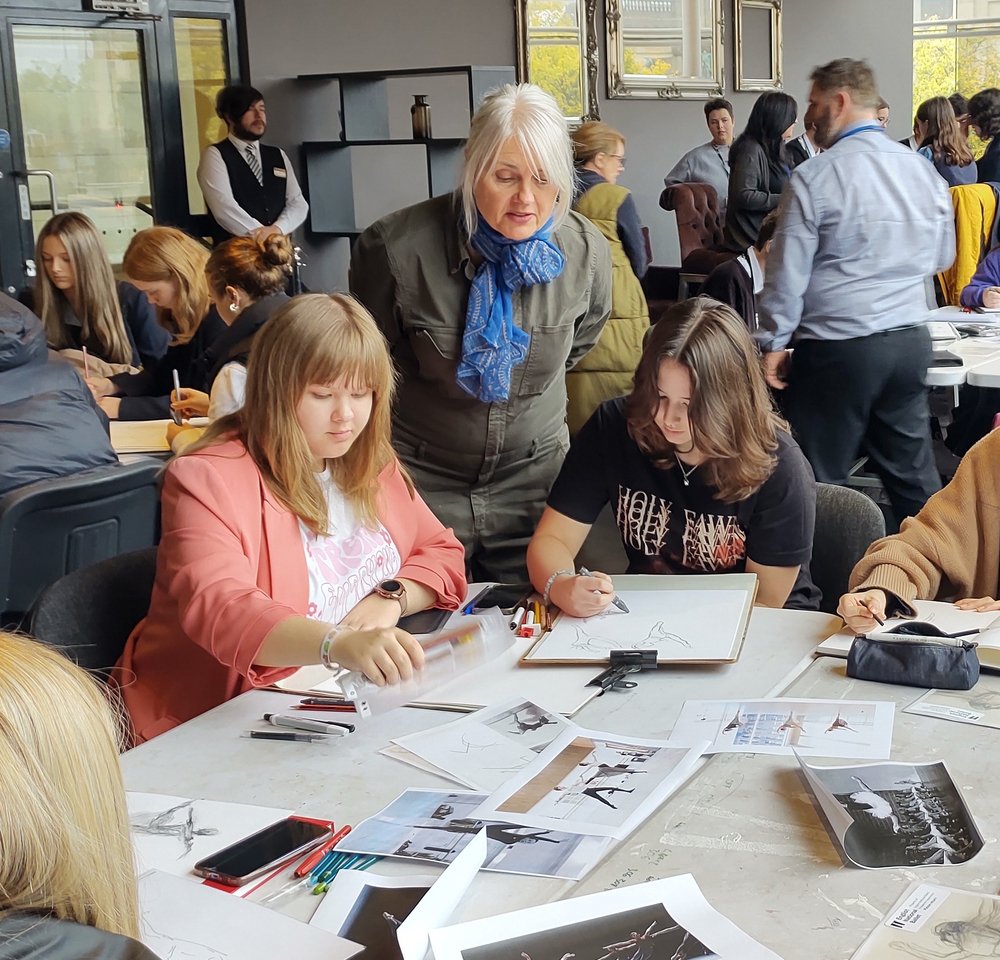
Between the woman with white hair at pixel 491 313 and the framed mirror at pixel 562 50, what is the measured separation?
651cm

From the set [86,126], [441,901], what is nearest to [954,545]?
[441,901]

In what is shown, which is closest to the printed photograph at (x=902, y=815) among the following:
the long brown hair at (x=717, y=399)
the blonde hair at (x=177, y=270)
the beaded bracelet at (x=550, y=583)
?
the beaded bracelet at (x=550, y=583)

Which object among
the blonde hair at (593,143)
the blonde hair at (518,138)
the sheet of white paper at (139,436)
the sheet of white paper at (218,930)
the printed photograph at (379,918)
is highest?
the blonde hair at (593,143)

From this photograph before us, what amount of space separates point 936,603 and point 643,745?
2.26 ft

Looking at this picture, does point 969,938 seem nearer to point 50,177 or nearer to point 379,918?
point 379,918

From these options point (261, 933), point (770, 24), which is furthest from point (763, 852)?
point (770, 24)

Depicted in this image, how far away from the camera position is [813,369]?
3.58m

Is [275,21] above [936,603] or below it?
above

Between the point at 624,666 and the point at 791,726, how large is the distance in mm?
277

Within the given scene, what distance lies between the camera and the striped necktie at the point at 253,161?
6.72 meters

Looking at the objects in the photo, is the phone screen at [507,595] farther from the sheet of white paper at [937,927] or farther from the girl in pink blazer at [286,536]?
the sheet of white paper at [937,927]

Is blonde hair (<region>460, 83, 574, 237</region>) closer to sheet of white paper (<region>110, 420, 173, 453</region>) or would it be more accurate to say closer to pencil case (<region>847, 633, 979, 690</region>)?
pencil case (<region>847, 633, 979, 690</region>)

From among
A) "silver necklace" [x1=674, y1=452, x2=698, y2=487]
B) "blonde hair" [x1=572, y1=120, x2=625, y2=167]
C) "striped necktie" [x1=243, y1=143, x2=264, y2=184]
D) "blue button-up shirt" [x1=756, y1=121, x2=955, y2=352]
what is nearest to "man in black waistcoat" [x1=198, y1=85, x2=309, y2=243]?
"striped necktie" [x1=243, y1=143, x2=264, y2=184]

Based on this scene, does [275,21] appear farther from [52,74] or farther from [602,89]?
[602,89]
